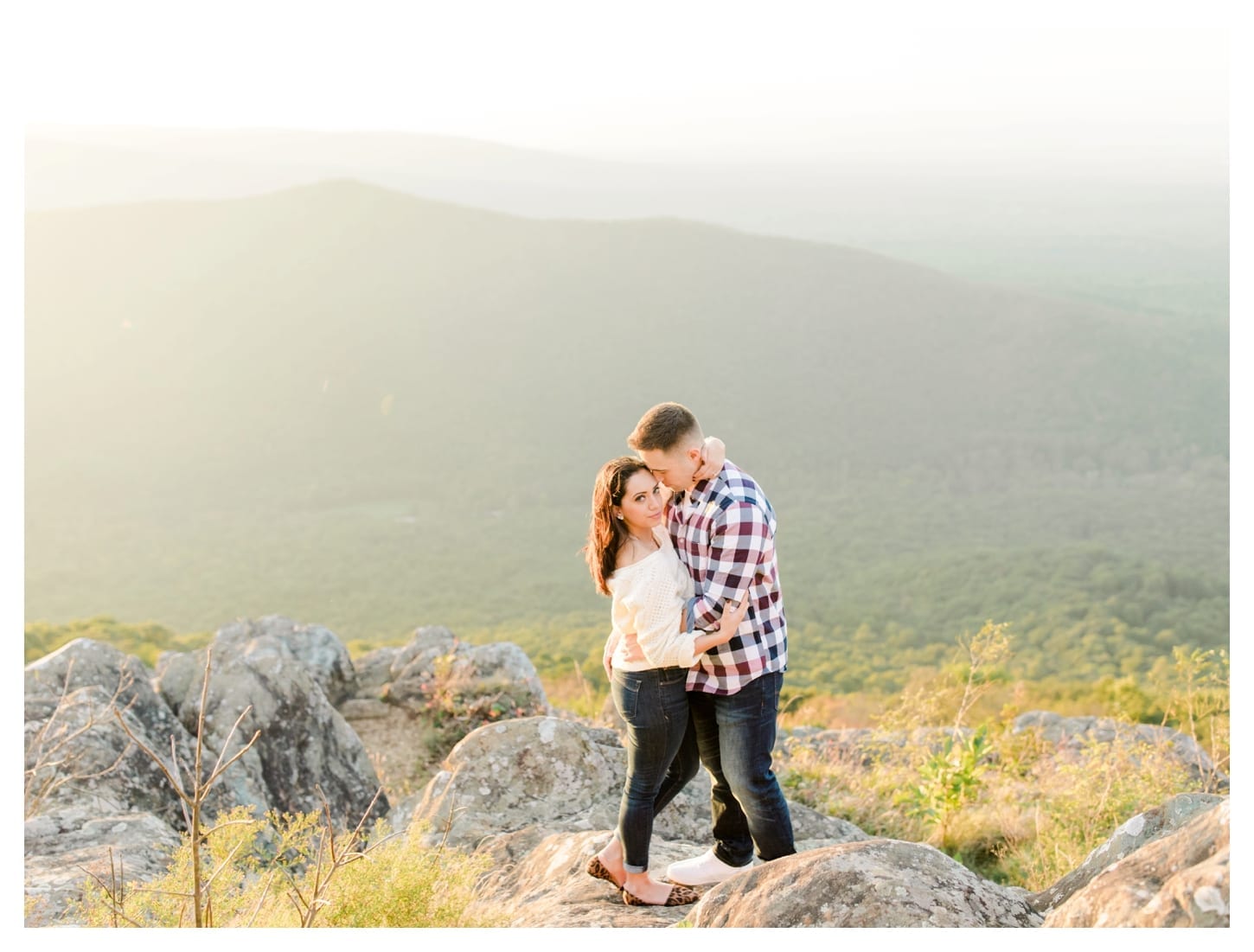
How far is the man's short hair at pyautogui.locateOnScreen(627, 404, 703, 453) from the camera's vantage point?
294 centimetres

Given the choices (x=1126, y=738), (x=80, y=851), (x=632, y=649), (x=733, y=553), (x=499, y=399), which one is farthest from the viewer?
(x=499, y=399)

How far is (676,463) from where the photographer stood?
295cm

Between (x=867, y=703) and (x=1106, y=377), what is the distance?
174 feet

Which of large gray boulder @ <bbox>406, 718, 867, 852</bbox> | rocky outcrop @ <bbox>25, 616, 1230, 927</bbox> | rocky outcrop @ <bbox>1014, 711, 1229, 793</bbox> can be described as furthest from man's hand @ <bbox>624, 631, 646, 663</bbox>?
rocky outcrop @ <bbox>1014, 711, 1229, 793</bbox>

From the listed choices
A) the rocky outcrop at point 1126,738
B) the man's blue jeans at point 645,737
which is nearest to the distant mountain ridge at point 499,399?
the rocky outcrop at point 1126,738

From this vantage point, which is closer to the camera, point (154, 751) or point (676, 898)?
point (676, 898)

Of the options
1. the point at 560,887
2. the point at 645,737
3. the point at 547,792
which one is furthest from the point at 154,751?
the point at 645,737

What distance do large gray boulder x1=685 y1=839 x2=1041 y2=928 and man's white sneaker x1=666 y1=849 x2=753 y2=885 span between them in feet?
1.80

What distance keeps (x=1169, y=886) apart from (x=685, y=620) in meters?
1.35

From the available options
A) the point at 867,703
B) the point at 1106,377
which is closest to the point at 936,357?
the point at 1106,377

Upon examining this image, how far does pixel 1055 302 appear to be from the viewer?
6856 centimetres

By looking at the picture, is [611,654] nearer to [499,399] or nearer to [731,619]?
[731,619]

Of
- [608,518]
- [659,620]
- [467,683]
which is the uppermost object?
[608,518]
